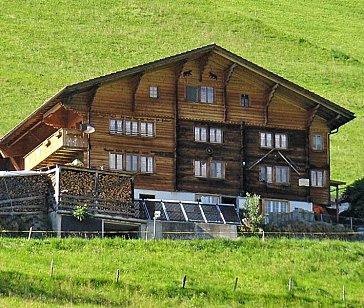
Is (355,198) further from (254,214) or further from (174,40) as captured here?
(174,40)

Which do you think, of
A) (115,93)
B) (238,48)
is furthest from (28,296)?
(238,48)

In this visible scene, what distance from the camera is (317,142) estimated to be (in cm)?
6975

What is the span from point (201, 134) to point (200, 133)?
0.08m

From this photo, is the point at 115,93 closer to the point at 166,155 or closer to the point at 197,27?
the point at 166,155

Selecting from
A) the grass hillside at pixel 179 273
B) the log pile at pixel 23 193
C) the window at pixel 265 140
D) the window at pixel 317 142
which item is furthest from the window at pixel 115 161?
the window at pixel 317 142

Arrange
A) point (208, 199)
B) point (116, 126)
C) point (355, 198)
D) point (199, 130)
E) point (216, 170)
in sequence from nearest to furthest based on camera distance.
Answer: point (116, 126) < point (208, 199) < point (216, 170) < point (199, 130) < point (355, 198)

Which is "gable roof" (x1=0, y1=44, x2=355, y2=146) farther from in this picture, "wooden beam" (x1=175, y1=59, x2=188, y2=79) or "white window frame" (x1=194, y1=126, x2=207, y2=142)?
"white window frame" (x1=194, y1=126, x2=207, y2=142)

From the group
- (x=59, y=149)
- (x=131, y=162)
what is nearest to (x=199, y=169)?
(x=131, y=162)

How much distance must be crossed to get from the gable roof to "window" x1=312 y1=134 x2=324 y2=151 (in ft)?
3.92

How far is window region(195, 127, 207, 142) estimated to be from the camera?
66812 millimetres

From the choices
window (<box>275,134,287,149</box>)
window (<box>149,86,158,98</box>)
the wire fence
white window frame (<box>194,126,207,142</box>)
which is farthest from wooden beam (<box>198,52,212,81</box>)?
the wire fence

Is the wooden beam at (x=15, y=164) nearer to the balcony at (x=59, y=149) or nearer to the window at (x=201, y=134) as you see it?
the balcony at (x=59, y=149)

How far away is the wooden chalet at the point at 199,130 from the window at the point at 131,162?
0.05 m

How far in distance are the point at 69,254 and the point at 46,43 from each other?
2786 inches
